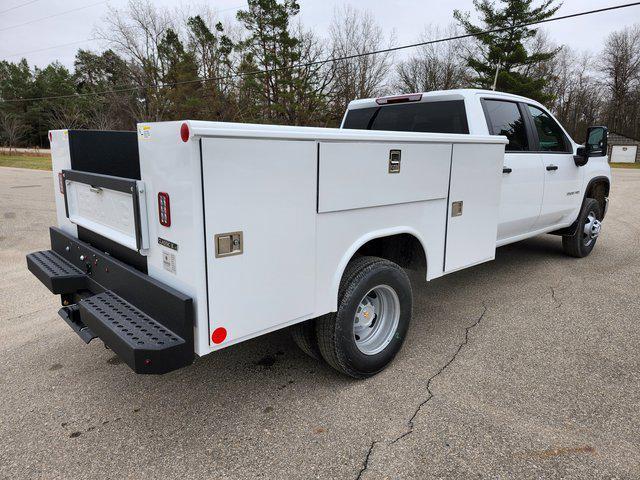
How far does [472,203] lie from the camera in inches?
151

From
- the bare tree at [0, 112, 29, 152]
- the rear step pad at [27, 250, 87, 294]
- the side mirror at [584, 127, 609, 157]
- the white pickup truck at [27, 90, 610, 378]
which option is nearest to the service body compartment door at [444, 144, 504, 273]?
the white pickup truck at [27, 90, 610, 378]

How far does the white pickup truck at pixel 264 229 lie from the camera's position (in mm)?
2201

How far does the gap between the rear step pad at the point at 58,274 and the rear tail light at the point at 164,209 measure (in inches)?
48.9

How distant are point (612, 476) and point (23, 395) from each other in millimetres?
3537

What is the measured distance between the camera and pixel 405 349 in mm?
3770

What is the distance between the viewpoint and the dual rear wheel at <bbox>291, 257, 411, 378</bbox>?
296cm

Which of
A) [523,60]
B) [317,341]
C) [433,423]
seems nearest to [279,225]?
[317,341]

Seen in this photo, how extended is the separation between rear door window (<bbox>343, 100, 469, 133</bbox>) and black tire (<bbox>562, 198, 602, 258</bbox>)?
2.91 m

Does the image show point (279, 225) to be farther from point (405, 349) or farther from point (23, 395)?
point (23, 395)

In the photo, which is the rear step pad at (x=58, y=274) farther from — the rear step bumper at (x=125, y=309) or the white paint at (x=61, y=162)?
the white paint at (x=61, y=162)

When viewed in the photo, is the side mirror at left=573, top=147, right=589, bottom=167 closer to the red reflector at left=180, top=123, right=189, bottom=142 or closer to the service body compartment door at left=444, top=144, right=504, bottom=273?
the service body compartment door at left=444, top=144, right=504, bottom=273

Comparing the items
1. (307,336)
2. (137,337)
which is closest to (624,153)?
(307,336)

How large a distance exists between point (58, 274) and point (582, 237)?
6.27 meters

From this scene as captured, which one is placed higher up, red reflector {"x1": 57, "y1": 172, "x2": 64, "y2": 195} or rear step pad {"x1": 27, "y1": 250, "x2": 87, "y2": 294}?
red reflector {"x1": 57, "y1": 172, "x2": 64, "y2": 195}
